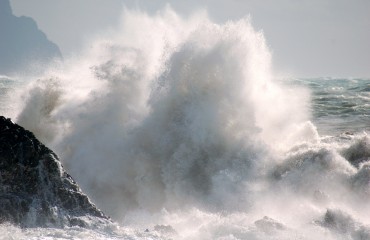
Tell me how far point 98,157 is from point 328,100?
81.1 ft

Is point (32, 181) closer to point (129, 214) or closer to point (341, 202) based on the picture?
point (129, 214)

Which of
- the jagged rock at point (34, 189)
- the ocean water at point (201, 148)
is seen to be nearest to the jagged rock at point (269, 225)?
the ocean water at point (201, 148)

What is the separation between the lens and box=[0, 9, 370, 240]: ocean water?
33.1ft

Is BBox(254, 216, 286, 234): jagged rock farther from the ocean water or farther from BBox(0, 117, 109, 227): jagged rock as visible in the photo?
BBox(0, 117, 109, 227): jagged rock

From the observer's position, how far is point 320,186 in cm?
1184

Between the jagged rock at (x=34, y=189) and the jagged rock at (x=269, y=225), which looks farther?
the jagged rock at (x=269, y=225)

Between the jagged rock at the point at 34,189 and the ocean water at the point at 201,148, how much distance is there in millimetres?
783

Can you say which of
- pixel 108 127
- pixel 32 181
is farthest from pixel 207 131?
pixel 32 181

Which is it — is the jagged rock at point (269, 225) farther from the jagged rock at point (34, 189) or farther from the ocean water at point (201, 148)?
the jagged rock at point (34, 189)

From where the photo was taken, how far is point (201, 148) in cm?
1359

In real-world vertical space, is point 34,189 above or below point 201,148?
below

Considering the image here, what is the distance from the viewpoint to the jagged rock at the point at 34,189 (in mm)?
7891

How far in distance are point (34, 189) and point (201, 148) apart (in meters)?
6.38

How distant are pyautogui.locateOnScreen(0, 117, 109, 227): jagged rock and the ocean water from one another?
783 millimetres
